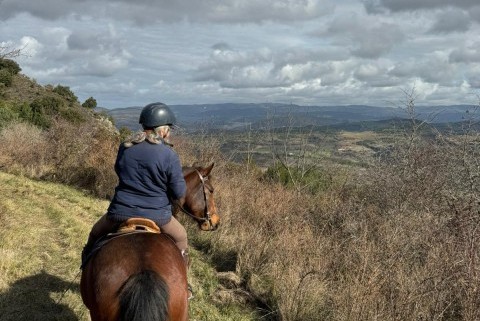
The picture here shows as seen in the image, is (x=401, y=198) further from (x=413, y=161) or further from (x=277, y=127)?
(x=277, y=127)

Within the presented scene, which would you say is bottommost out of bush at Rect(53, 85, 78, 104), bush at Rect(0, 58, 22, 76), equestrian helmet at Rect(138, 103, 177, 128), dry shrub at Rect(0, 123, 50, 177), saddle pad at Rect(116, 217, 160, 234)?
dry shrub at Rect(0, 123, 50, 177)

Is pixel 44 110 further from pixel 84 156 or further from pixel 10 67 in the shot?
pixel 84 156

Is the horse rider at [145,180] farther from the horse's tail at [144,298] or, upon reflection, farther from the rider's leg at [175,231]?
the horse's tail at [144,298]

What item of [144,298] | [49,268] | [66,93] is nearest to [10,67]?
[66,93]

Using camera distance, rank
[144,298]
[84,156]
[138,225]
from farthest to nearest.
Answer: [84,156], [138,225], [144,298]

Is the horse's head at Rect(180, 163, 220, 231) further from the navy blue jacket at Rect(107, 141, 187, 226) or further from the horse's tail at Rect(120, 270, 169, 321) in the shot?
the horse's tail at Rect(120, 270, 169, 321)

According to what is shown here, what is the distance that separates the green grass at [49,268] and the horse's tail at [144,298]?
303 cm

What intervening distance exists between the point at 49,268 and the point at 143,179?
13.6 ft

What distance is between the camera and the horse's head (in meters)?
6.35

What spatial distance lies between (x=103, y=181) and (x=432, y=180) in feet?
34.8

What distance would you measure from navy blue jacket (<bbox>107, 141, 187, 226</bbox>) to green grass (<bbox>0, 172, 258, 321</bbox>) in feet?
7.66

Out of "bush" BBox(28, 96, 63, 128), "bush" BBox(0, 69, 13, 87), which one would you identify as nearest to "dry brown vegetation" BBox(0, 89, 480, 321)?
"bush" BBox(28, 96, 63, 128)

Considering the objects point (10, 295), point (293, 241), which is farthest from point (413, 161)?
point (10, 295)

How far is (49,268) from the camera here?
7559mm
